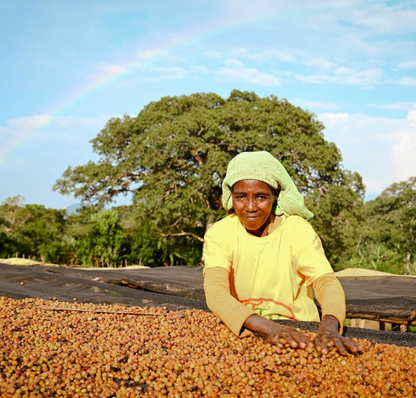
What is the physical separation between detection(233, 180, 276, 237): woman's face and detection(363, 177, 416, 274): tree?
19791 mm

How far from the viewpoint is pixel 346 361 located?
1.80 meters

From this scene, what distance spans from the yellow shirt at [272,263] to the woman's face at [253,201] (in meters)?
0.12

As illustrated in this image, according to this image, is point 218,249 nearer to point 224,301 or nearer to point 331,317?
point 224,301

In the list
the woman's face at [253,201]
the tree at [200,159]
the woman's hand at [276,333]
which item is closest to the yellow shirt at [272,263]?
the woman's face at [253,201]

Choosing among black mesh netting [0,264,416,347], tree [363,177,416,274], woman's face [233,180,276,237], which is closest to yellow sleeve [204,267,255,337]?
woman's face [233,180,276,237]

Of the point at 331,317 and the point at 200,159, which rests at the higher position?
the point at 200,159

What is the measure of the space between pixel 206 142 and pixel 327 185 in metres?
3.21

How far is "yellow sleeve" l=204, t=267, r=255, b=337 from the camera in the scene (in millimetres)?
2016

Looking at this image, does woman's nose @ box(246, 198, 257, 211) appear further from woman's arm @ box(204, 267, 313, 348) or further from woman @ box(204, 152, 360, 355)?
woman's arm @ box(204, 267, 313, 348)

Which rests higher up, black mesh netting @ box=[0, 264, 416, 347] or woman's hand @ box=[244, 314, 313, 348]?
woman's hand @ box=[244, 314, 313, 348]

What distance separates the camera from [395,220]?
24.1m

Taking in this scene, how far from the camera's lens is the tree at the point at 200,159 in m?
10.7

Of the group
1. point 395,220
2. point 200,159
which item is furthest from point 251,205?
point 395,220

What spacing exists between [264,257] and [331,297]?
1.19ft
